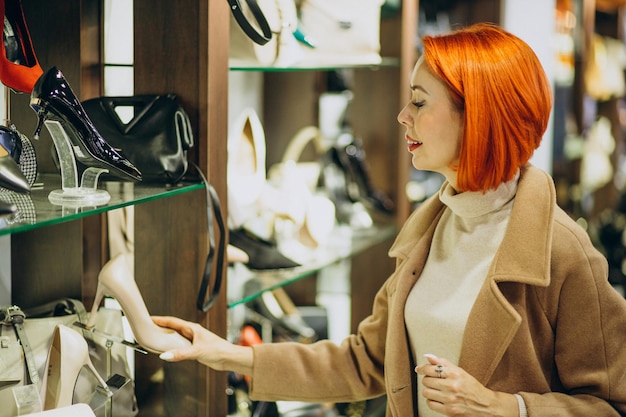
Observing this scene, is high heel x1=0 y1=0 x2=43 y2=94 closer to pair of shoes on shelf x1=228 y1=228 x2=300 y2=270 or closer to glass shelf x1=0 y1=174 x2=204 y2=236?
glass shelf x1=0 y1=174 x2=204 y2=236

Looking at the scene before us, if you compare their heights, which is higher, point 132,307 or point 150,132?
point 150,132

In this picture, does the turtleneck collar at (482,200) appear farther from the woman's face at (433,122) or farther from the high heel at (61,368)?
the high heel at (61,368)

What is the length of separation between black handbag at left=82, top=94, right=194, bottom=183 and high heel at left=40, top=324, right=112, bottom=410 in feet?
1.09

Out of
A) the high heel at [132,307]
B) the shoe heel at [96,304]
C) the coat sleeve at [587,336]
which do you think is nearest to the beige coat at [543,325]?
the coat sleeve at [587,336]

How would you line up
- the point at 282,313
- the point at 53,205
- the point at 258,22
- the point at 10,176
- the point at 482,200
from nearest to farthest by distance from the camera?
the point at 10,176 → the point at 53,205 → the point at 482,200 → the point at 258,22 → the point at 282,313

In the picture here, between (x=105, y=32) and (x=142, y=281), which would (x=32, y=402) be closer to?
(x=142, y=281)

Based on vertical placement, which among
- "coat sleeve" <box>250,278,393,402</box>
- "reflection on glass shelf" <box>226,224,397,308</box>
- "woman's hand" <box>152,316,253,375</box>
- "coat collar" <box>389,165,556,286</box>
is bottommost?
"coat sleeve" <box>250,278,393,402</box>

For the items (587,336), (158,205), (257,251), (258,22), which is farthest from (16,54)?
(587,336)

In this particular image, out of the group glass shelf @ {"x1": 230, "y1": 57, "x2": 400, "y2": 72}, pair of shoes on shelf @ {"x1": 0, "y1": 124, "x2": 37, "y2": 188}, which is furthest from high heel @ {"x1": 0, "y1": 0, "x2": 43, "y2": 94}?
glass shelf @ {"x1": 230, "y1": 57, "x2": 400, "y2": 72}

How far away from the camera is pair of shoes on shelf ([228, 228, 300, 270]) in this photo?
2.17m

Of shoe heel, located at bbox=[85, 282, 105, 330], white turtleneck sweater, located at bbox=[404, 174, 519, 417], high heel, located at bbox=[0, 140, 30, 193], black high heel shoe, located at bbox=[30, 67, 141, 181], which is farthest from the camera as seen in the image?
white turtleneck sweater, located at bbox=[404, 174, 519, 417]

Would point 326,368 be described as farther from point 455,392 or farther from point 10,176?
point 10,176

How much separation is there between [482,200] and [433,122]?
0.61 feet

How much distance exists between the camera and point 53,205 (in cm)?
136
